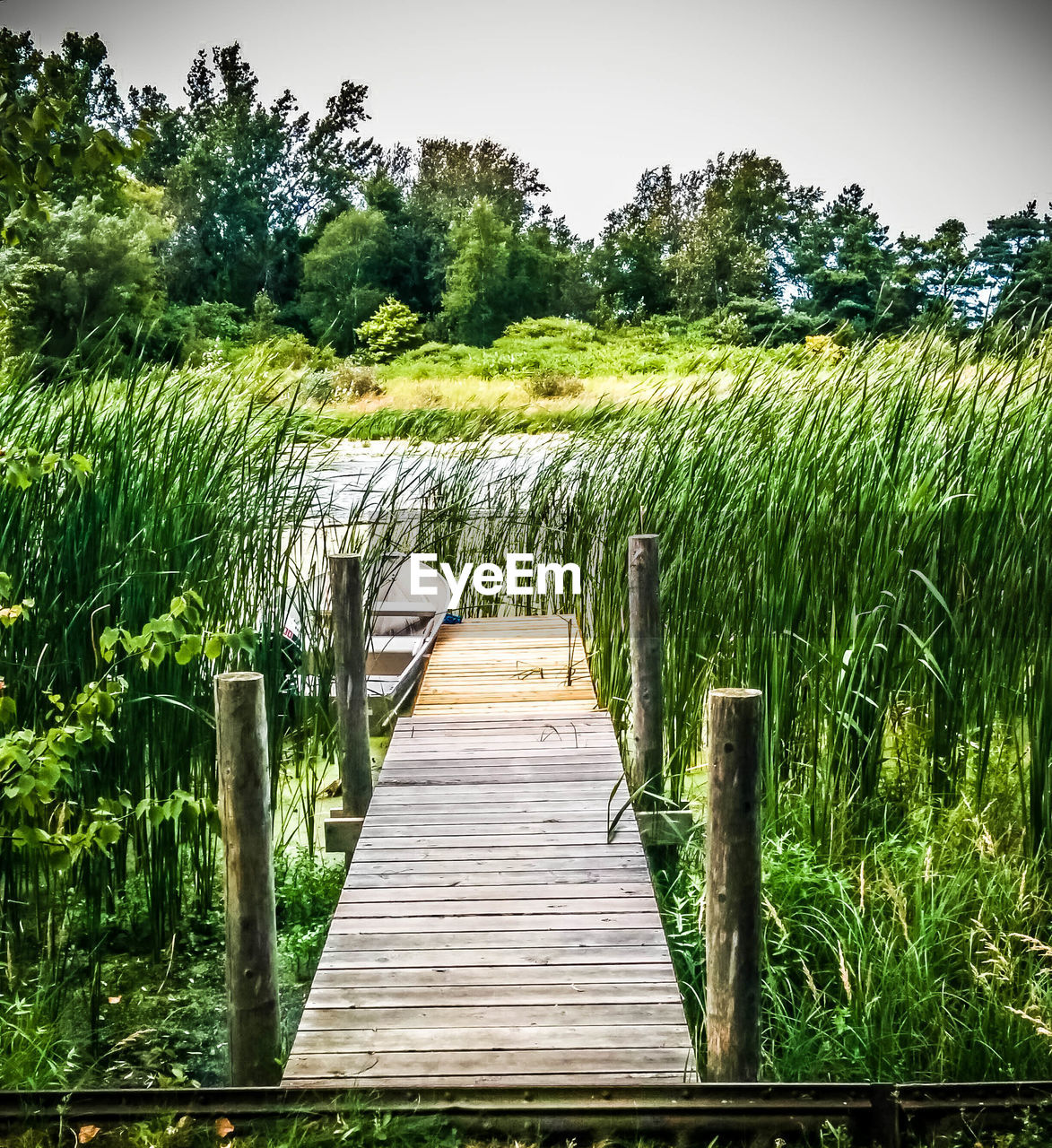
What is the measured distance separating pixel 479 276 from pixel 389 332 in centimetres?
271

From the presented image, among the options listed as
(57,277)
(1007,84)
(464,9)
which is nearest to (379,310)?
(57,277)

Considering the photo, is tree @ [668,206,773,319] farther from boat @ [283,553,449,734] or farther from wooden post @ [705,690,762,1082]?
wooden post @ [705,690,762,1082]

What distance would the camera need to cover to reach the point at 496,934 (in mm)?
2061

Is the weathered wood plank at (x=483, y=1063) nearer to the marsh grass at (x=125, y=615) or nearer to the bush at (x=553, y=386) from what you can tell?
the marsh grass at (x=125, y=615)

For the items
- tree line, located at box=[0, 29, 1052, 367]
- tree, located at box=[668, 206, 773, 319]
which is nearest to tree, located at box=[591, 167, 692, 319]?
tree line, located at box=[0, 29, 1052, 367]

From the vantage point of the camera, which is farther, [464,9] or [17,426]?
[464,9]

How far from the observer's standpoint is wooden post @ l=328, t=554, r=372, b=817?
2.91m

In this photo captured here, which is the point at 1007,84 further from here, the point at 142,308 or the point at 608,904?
the point at 608,904

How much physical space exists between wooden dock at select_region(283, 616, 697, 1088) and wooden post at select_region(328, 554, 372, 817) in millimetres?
79

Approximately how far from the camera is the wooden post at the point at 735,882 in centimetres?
162

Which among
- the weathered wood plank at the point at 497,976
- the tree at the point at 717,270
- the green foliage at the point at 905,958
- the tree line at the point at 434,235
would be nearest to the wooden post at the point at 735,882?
the weathered wood plank at the point at 497,976

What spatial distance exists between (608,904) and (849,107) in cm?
3267

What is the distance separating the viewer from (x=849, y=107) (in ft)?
98.4

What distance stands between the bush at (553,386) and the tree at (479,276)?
200 inches
